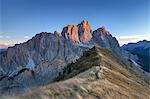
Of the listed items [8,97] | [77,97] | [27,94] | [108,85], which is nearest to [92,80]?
[108,85]

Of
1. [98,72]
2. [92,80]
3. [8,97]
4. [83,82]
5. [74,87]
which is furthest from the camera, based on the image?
[98,72]

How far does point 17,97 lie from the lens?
33594 mm

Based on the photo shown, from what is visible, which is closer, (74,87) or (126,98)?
(74,87)

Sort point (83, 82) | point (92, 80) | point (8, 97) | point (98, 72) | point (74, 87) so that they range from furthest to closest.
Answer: point (98, 72) → point (92, 80) → point (83, 82) → point (74, 87) → point (8, 97)

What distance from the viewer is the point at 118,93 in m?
50.0

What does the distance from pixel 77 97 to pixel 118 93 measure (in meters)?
11.6

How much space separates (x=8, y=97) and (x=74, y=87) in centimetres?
1275

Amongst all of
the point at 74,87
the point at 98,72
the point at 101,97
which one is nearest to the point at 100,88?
the point at 101,97

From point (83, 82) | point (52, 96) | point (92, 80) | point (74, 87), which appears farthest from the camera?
point (92, 80)

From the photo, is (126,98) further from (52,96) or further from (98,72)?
(52,96)

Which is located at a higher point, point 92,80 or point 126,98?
point 92,80

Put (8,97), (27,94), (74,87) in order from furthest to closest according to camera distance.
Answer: (74,87) < (27,94) < (8,97)

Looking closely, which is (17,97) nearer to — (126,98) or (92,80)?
(92,80)

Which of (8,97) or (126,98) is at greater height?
(8,97)
